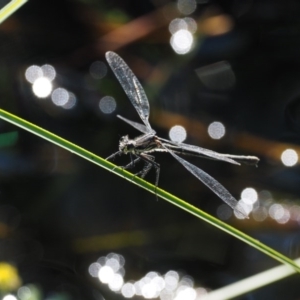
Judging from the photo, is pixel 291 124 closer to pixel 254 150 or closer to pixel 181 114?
pixel 254 150

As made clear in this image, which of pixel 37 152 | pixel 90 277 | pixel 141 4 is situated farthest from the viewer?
pixel 141 4

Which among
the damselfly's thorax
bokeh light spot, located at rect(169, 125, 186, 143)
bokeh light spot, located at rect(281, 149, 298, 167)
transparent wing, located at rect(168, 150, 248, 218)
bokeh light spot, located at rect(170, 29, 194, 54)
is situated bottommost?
transparent wing, located at rect(168, 150, 248, 218)

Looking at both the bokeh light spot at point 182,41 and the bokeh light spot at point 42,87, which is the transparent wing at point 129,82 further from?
the bokeh light spot at point 182,41

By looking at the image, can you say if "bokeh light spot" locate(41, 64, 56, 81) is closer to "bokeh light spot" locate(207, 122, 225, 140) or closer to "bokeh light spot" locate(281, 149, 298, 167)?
"bokeh light spot" locate(207, 122, 225, 140)

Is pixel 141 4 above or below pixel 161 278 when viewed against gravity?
above

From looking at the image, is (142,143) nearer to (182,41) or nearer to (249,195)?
(249,195)

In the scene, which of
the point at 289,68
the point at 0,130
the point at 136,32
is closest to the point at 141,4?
the point at 136,32

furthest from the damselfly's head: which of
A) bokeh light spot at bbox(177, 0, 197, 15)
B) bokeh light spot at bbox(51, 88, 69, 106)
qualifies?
bokeh light spot at bbox(177, 0, 197, 15)

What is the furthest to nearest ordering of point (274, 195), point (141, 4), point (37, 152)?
point (141, 4) → point (274, 195) → point (37, 152)
